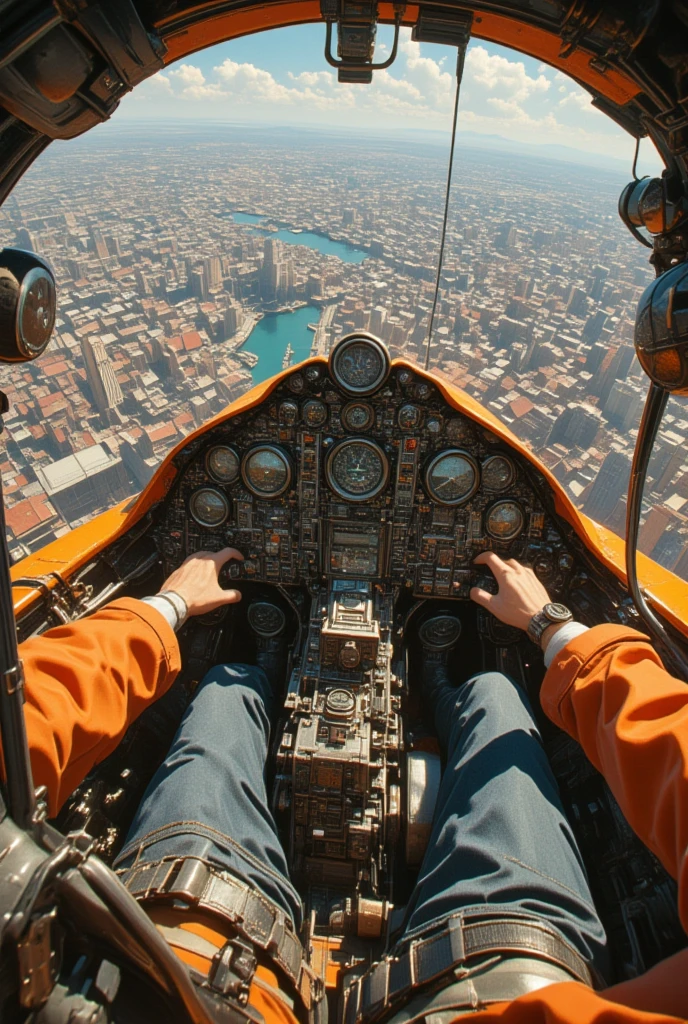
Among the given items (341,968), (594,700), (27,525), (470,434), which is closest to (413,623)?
(470,434)

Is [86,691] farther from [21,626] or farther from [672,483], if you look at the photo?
[672,483]

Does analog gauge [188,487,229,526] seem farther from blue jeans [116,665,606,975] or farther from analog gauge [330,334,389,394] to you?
blue jeans [116,665,606,975]

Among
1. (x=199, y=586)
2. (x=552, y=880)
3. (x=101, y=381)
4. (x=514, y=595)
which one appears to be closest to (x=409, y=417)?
(x=514, y=595)

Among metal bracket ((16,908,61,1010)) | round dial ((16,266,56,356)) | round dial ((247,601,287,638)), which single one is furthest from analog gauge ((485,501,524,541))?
metal bracket ((16,908,61,1010))

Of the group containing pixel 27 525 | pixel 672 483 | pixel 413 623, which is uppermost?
pixel 413 623

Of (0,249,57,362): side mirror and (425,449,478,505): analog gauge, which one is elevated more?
(0,249,57,362): side mirror

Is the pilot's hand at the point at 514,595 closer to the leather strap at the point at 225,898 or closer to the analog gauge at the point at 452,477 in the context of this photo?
the analog gauge at the point at 452,477

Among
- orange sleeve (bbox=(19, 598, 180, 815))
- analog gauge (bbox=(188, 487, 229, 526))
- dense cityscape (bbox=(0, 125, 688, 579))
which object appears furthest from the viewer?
dense cityscape (bbox=(0, 125, 688, 579))
